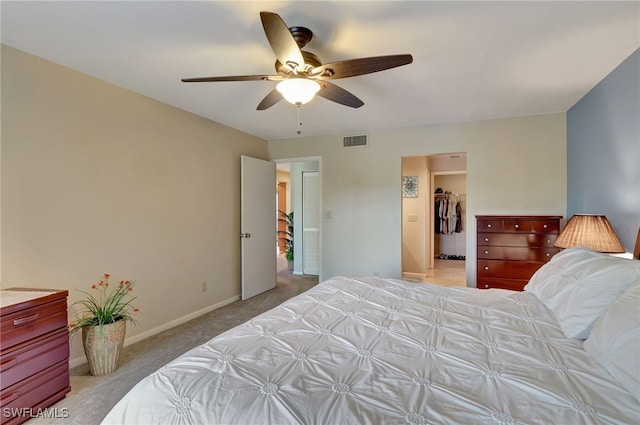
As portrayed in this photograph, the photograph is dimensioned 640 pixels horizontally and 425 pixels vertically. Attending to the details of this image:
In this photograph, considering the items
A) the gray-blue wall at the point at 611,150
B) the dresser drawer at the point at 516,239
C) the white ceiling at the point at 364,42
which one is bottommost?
the dresser drawer at the point at 516,239

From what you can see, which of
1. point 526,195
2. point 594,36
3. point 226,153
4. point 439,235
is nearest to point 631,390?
point 594,36

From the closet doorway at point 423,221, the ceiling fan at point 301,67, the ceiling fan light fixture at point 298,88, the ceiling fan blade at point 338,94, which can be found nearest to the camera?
the ceiling fan at point 301,67

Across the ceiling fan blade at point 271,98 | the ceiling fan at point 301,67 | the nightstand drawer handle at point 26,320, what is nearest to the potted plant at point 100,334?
the nightstand drawer handle at point 26,320

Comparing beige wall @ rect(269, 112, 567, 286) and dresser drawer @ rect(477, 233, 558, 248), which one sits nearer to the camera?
dresser drawer @ rect(477, 233, 558, 248)

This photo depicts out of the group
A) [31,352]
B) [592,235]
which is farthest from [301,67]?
[592,235]

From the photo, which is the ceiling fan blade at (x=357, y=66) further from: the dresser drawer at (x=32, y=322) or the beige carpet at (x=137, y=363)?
the beige carpet at (x=137, y=363)

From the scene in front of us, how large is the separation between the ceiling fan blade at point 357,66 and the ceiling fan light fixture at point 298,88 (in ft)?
0.21

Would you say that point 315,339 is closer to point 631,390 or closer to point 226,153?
point 631,390

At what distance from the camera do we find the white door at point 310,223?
232 inches

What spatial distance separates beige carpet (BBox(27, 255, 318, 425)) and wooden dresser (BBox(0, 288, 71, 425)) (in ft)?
0.35

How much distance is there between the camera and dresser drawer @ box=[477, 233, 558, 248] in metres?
3.27

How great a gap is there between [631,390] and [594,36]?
218 cm

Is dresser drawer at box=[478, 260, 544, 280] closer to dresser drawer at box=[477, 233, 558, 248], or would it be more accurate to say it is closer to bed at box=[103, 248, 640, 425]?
dresser drawer at box=[477, 233, 558, 248]

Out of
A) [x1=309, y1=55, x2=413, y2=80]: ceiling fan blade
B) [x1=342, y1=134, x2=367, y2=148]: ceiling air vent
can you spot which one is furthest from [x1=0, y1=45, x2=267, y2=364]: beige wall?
[x1=309, y1=55, x2=413, y2=80]: ceiling fan blade
